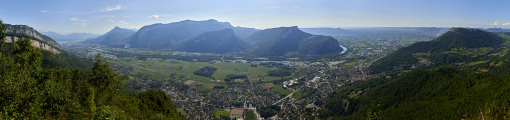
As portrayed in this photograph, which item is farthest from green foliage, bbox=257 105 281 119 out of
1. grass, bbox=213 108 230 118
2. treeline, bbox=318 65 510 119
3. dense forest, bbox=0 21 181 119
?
dense forest, bbox=0 21 181 119

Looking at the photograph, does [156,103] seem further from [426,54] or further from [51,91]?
[426,54]

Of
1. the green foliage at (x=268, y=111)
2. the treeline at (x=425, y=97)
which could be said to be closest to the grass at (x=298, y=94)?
the treeline at (x=425, y=97)

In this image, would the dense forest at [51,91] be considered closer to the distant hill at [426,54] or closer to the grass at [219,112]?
the grass at [219,112]

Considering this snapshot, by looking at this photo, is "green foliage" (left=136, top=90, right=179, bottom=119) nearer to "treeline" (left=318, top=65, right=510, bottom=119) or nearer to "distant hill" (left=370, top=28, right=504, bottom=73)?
"treeline" (left=318, top=65, right=510, bottom=119)

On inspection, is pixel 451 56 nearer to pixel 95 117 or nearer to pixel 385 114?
pixel 385 114

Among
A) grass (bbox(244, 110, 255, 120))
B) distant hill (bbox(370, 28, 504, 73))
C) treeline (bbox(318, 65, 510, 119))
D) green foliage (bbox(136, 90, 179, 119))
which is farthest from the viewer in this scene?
distant hill (bbox(370, 28, 504, 73))

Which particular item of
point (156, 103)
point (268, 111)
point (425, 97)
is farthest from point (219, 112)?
point (425, 97)

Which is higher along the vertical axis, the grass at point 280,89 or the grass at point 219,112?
the grass at point 280,89

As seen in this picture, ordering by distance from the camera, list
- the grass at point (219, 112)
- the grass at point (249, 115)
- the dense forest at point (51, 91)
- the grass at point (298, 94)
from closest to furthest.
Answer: the dense forest at point (51, 91)
the grass at point (249, 115)
the grass at point (219, 112)
the grass at point (298, 94)
